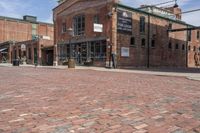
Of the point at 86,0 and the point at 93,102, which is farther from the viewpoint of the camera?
the point at 86,0

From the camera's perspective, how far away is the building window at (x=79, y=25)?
34125 millimetres

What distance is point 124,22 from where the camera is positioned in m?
31.2

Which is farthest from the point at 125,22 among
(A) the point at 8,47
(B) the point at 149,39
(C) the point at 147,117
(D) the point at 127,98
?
(A) the point at 8,47

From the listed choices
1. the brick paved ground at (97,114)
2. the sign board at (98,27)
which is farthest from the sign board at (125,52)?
the brick paved ground at (97,114)

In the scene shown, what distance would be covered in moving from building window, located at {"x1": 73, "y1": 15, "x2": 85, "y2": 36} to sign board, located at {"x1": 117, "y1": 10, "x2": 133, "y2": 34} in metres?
5.44

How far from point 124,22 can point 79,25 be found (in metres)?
6.55

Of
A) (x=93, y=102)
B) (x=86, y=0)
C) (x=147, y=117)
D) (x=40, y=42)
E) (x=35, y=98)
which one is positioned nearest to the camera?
(x=147, y=117)

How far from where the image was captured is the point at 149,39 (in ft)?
115

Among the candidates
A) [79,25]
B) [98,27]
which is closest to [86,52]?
[79,25]

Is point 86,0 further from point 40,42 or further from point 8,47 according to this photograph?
point 8,47

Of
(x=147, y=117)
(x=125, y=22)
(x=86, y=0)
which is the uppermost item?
(x=86, y=0)

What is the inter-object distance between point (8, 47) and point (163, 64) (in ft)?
103

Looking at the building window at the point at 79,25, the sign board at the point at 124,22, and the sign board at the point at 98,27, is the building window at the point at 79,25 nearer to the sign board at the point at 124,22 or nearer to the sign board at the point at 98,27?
the sign board at the point at 98,27

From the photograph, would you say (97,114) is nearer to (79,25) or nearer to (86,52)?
(86,52)
